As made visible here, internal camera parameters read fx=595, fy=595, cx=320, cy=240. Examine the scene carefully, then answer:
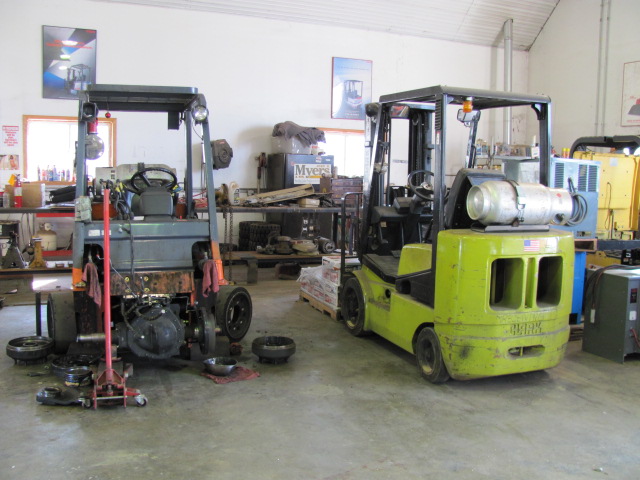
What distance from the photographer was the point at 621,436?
4.20 metres

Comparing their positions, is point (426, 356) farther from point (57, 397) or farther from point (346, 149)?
point (346, 149)

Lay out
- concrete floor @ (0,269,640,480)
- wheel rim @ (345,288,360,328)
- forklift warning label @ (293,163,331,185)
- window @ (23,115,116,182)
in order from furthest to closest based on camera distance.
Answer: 1. forklift warning label @ (293,163,331,185)
2. window @ (23,115,116,182)
3. wheel rim @ (345,288,360,328)
4. concrete floor @ (0,269,640,480)

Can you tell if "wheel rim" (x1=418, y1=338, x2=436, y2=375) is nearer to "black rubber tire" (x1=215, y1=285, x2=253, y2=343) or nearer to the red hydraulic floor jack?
"black rubber tire" (x1=215, y1=285, x2=253, y2=343)

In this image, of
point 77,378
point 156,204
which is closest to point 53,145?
point 156,204

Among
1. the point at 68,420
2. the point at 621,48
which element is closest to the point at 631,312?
the point at 68,420

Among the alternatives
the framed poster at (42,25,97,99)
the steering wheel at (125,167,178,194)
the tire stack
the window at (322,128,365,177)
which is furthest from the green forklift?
the framed poster at (42,25,97,99)

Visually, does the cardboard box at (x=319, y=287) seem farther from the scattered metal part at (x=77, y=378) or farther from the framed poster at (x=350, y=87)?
the framed poster at (x=350, y=87)

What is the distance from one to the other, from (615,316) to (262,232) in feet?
22.7

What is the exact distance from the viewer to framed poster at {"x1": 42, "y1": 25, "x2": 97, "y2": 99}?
440 inches

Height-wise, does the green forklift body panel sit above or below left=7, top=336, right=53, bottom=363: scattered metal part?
above

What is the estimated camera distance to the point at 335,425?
427cm

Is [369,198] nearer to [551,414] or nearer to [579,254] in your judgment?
[579,254]

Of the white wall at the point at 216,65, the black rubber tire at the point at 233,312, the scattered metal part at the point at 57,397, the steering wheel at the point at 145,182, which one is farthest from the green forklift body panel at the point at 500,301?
the white wall at the point at 216,65

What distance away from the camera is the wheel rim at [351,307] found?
673cm
